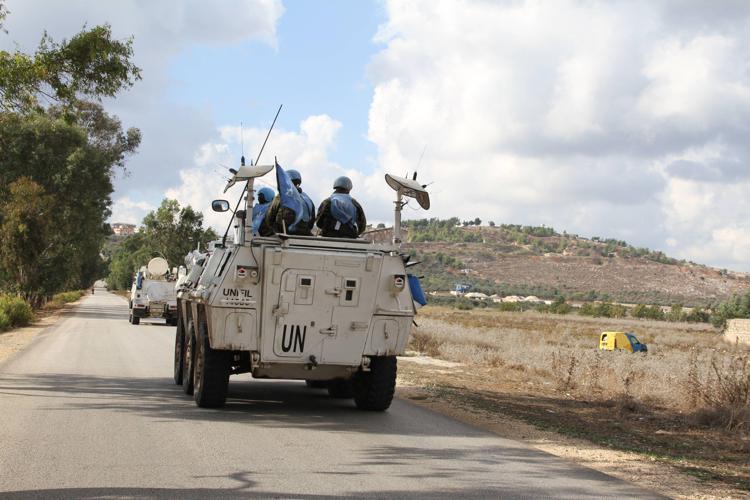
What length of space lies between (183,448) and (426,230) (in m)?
158

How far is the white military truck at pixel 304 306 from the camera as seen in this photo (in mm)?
10070

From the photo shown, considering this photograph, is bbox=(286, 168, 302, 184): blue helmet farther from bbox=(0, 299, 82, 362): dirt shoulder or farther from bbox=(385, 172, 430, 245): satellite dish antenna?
bbox=(0, 299, 82, 362): dirt shoulder

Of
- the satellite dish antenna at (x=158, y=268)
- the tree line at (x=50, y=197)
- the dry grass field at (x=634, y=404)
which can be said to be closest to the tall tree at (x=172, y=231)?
the tree line at (x=50, y=197)

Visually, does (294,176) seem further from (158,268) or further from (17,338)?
(158,268)

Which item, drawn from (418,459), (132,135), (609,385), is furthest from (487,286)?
(418,459)

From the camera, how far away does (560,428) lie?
10969 mm

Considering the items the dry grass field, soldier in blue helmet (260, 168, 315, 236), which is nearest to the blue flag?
soldier in blue helmet (260, 168, 315, 236)

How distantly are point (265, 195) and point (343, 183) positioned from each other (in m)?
1.11

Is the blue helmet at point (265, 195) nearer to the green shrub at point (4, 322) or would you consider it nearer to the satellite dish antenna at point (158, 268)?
the green shrub at point (4, 322)

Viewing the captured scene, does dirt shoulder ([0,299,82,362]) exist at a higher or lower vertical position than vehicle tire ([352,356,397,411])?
lower

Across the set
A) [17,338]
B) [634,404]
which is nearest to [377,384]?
[634,404]

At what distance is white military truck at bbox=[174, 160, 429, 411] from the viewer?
33.0 ft

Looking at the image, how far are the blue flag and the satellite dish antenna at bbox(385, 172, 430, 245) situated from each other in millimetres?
1196

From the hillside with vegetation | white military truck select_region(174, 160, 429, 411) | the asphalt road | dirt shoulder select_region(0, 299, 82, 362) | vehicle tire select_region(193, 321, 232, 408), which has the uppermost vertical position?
the hillside with vegetation
